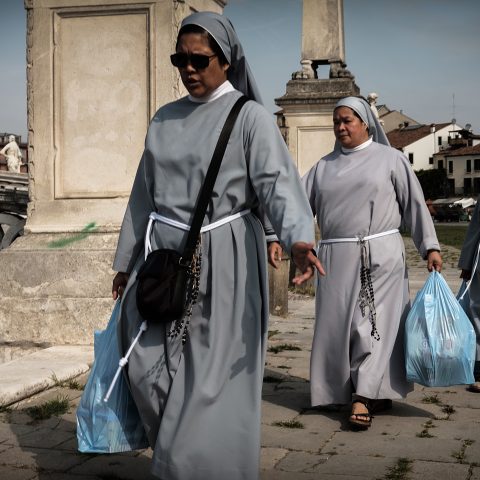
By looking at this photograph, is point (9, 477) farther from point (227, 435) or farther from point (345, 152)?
point (345, 152)

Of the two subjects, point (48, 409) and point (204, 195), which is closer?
point (204, 195)

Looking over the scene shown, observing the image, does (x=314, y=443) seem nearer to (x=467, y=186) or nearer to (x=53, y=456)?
(x=53, y=456)

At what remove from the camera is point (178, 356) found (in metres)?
3.69

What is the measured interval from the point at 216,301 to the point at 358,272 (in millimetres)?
2437

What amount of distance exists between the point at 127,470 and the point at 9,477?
20.0 inches

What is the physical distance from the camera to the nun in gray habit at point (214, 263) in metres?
3.58

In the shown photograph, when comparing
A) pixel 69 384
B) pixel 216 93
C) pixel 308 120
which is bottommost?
pixel 69 384

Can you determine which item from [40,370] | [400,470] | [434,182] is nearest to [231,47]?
[400,470]

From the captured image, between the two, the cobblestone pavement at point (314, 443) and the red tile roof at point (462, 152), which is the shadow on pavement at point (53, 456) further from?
the red tile roof at point (462, 152)

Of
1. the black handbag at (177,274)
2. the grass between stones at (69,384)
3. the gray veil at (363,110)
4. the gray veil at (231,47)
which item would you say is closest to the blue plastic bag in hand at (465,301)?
the gray veil at (363,110)

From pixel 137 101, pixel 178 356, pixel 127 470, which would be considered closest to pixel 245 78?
pixel 178 356

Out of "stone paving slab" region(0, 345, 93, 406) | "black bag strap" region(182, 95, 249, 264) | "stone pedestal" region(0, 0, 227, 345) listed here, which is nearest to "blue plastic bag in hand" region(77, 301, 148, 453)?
"black bag strap" region(182, 95, 249, 264)

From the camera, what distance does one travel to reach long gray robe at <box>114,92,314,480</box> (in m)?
3.58

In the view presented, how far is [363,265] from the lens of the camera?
19.6 ft
